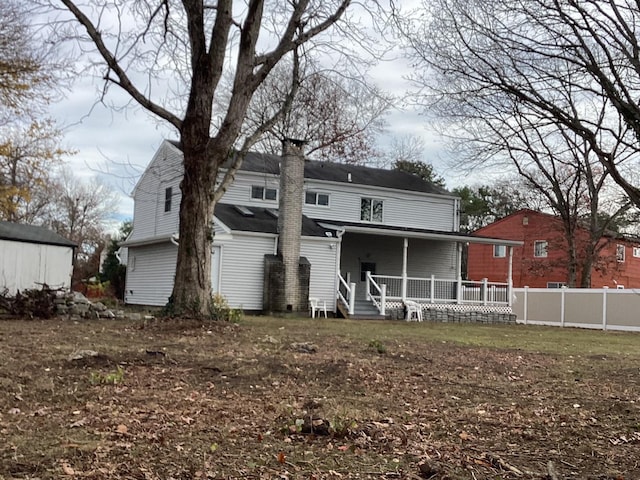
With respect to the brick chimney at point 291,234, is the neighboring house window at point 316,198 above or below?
above

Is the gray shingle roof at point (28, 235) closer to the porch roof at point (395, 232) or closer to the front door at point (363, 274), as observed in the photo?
the porch roof at point (395, 232)

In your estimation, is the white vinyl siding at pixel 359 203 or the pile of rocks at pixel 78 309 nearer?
the pile of rocks at pixel 78 309

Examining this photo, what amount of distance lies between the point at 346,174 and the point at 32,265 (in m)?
14.1

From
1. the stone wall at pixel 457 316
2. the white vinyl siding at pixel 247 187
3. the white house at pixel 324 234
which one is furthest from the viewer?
the white vinyl siding at pixel 247 187

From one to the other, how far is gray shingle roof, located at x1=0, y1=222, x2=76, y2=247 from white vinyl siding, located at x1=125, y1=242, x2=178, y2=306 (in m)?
5.10

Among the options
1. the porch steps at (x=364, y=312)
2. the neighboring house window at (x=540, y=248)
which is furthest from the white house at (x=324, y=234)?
the neighboring house window at (x=540, y=248)

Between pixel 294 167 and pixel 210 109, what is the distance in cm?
988

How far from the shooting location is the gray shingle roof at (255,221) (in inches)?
836

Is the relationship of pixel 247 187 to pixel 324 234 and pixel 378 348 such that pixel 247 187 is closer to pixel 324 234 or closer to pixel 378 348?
pixel 324 234

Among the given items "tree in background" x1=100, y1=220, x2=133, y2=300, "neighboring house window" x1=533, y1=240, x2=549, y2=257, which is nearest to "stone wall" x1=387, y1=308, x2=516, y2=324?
"tree in background" x1=100, y1=220, x2=133, y2=300

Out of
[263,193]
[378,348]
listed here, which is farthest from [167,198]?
[378,348]

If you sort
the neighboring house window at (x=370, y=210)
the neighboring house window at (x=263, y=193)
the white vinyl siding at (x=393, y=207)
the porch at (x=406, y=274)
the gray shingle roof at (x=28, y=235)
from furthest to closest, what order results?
1. the neighboring house window at (x=370, y=210)
2. the white vinyl siding at (x=393, y=207)
3. the neighboring house window at (x=263, y=193)
4. the porch at (x=406, y=274)
5. the gray shingle roof at (x=28, y=235)

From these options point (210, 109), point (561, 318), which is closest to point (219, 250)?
point (210, 109)

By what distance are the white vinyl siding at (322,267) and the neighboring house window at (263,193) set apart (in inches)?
136
